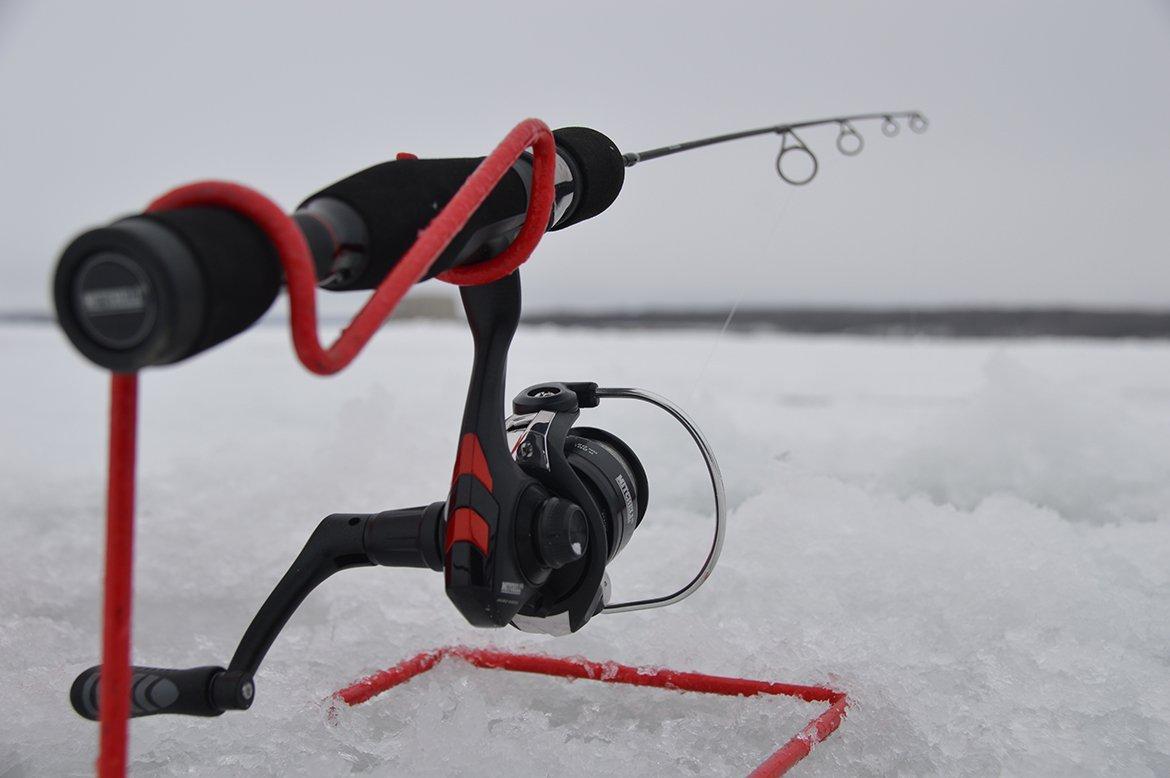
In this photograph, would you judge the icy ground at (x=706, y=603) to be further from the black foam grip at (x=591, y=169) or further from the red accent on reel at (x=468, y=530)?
the black foam grip at (x=591, y=169)

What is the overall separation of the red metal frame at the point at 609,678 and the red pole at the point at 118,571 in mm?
643

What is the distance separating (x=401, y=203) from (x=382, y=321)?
0.11 metres

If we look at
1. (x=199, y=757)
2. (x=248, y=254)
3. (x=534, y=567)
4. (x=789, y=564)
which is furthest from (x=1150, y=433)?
(x=248, y=254)

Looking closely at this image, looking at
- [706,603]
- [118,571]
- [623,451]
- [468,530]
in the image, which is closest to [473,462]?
[468,530]

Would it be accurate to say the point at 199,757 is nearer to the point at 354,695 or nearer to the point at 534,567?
the point at 354,695

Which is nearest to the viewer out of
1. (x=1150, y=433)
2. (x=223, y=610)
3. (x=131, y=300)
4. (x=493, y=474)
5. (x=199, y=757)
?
(x=131, y=300)

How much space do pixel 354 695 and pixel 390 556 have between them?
1.13 feet

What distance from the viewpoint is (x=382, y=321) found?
0.68 m

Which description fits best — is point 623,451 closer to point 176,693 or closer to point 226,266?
point 176,693

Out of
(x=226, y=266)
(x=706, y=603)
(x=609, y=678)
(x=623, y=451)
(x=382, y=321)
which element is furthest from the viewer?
(x=706, y=603)

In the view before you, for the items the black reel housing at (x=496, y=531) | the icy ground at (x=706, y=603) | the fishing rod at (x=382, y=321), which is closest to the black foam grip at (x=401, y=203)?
the fishing rod at (x=382, y=321)

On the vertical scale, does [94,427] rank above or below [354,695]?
below

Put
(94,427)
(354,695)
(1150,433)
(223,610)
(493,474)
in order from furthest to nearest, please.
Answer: (94,427) < (1150,433) < (223,610) < (354,695) < (493,474)

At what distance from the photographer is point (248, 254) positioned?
1.99 feet
